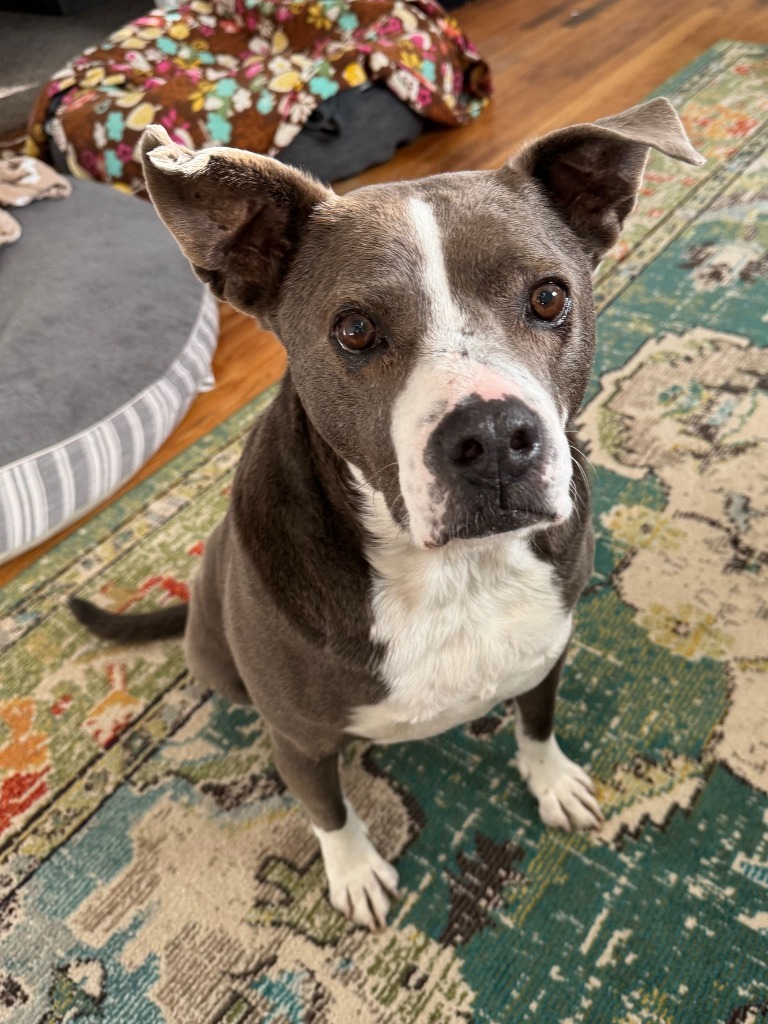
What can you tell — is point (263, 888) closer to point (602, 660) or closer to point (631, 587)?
point (602, 660)

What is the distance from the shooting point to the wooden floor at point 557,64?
373 centimetres

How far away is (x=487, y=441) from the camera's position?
2.92ft

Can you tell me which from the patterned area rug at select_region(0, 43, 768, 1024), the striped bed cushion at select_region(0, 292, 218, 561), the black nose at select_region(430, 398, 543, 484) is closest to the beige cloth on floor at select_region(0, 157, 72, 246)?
the striped bed cushion at select_region(0, 292, 218, 561)

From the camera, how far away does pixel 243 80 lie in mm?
3617

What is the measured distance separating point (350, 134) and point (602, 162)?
279 centimetres

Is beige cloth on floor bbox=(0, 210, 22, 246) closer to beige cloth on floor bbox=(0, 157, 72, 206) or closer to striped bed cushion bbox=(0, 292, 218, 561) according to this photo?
beige cloth on floor bbox=(0, 157, 72, 206)

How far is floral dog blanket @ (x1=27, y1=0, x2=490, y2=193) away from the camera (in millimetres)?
3480

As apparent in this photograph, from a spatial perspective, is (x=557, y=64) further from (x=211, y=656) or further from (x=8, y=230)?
(x=211, y=656)

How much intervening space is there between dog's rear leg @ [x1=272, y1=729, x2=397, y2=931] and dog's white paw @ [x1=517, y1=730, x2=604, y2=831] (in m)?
0.33

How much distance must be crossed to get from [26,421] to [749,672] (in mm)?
1928

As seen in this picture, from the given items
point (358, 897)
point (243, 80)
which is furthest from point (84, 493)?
point (243, 80)

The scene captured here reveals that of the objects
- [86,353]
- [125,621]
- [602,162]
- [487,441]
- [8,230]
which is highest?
[602,162]

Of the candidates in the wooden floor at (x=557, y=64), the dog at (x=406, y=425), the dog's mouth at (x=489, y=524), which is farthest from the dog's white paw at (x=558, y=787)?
the wooden floor at (x=557, y=64)

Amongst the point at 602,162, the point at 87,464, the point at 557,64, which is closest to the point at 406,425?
the point at 602,162
